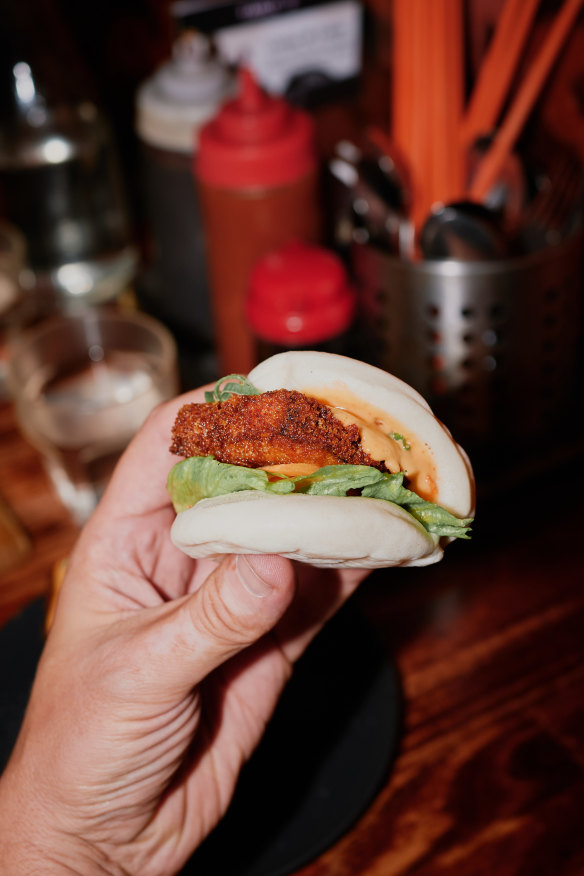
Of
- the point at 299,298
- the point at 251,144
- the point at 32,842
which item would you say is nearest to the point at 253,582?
the point at 32,842

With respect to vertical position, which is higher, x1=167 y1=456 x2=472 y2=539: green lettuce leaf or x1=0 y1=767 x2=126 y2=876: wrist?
x1=167 y1=456 x2=472 y2=539: green lettuce leaf

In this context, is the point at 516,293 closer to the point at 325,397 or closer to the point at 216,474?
the point at 325,397

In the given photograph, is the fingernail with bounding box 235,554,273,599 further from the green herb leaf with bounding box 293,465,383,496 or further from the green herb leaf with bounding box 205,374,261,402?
the green herb leaf with bounding box 205,374,261,402

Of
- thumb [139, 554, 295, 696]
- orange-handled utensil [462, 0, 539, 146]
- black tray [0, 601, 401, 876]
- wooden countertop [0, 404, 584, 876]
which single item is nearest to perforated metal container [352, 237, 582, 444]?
wooden countertop [0, 404, 584, 876]

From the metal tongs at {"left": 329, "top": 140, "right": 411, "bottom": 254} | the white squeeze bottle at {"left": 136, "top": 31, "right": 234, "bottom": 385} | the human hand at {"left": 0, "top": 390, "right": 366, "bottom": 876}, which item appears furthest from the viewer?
the white squeeze bottle at {"left": 136, "top": 31, "right": 234, "bottom": 385}

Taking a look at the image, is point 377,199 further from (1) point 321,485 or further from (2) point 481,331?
(1) point 321,485

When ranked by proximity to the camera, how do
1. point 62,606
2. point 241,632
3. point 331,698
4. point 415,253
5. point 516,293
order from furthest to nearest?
point 415,253, point 516,293, point 331,698, point 62,606, point 241,632

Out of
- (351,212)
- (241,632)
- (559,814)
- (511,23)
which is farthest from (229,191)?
(559,814)
